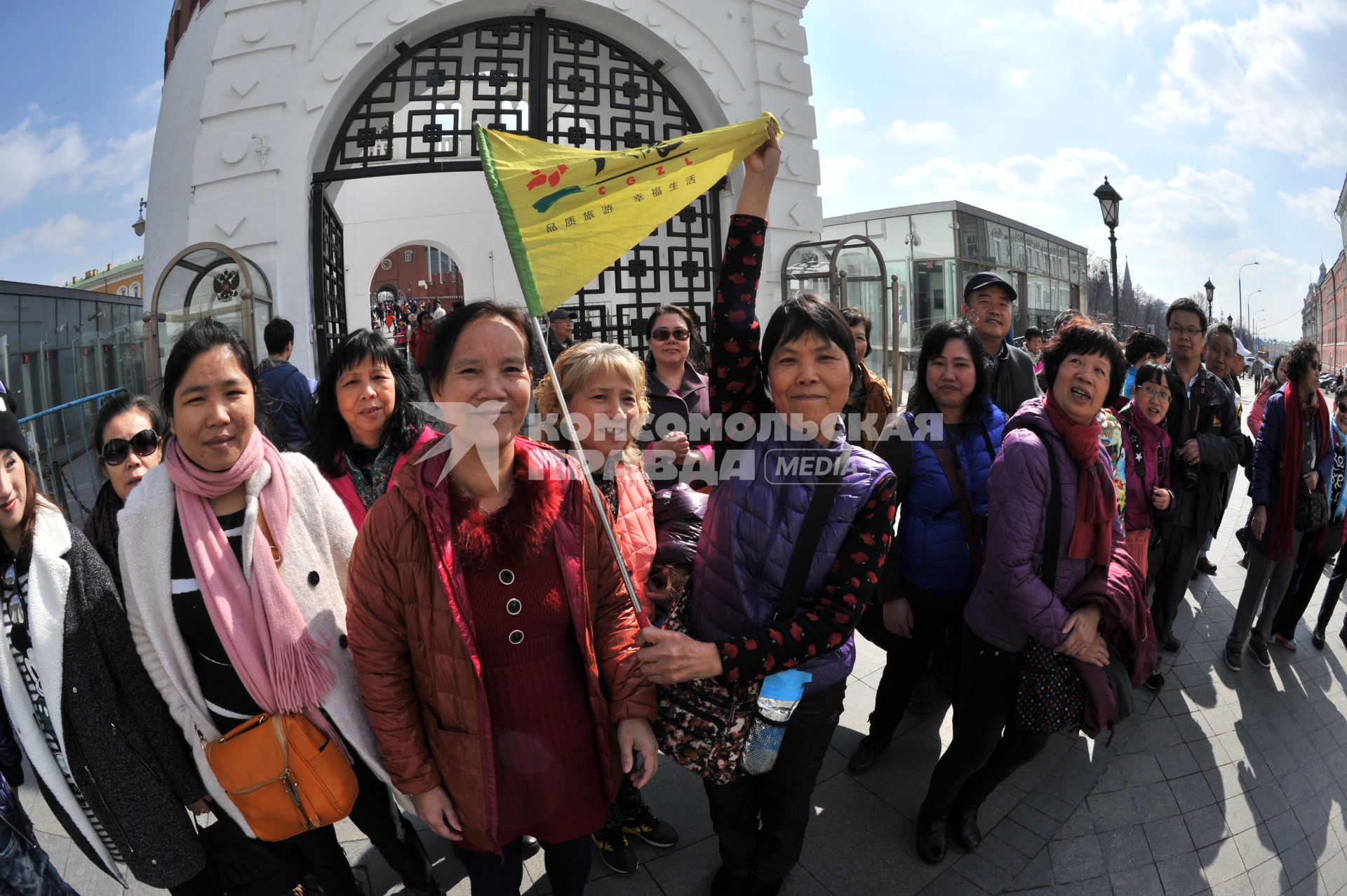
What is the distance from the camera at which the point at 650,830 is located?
2.76 metres

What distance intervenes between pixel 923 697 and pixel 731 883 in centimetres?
182

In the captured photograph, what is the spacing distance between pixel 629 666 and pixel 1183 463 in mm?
3793

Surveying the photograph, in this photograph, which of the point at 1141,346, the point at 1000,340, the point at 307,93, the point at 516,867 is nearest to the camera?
the point at 516,867

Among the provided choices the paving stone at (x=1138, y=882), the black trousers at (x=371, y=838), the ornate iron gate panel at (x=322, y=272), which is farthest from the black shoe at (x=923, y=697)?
the ornate iron gate panel at (x=322, y=272)

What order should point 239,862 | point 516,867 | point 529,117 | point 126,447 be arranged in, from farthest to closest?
point 529,117
point 126,447
point 239,862
point 516,867

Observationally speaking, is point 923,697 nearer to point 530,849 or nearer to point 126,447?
point 530,849

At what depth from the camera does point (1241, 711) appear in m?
3.74

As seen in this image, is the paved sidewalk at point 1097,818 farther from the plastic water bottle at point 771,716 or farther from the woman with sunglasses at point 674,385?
the woman with sunglasses at point 674,385

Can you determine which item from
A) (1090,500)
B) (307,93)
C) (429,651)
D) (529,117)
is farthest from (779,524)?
(529,117)

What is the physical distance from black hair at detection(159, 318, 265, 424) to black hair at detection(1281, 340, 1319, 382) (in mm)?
5167

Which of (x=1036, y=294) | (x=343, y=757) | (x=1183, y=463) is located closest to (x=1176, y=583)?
(x=1183, y=463)

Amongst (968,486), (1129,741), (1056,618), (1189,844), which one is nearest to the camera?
(1056,618)

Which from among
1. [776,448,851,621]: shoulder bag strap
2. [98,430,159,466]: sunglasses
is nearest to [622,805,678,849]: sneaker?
[776,448,851,621]: shoulder bag strap

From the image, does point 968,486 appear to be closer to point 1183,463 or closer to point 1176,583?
point 1183,463
